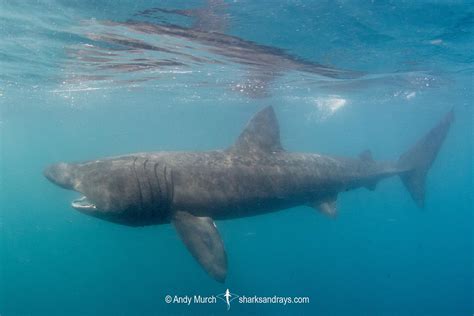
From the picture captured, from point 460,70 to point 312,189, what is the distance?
14.4 metres

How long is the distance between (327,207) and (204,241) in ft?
16.1

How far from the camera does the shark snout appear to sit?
7462 millimetres

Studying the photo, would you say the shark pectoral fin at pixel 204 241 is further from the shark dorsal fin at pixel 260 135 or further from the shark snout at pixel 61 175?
the shark dorsal fin at pixel 260 135

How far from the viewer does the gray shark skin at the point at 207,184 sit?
23.3ft

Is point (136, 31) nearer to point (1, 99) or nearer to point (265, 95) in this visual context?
point (265, 95)

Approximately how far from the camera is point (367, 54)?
1572 cm

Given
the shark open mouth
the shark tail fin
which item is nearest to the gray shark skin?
the shark open mouth

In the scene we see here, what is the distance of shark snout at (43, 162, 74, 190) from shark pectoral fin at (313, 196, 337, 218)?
6.63 m

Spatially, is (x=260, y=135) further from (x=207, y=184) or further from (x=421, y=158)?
(x=421, y=158)

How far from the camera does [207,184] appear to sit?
8102 mm

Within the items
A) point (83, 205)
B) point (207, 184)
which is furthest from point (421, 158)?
point (83, 205)

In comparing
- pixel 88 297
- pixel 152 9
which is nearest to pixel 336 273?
pixel 88 297

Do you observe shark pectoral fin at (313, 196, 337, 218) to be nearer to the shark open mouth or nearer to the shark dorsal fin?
the shark dorsal fin

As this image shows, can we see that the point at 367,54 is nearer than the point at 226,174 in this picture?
No
